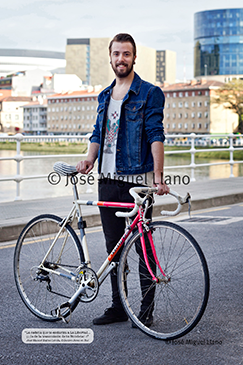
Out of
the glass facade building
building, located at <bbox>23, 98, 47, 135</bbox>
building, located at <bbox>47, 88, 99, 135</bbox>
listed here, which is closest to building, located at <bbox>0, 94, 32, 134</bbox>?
building, located at <bbox>23, 98, 47, 135</bbox>

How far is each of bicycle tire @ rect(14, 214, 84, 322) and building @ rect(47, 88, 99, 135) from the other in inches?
5414

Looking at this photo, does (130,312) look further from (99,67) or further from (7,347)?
(99,67)

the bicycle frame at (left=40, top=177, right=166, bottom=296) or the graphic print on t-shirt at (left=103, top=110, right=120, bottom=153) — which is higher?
the graphic print on t-shirt at (left=103, top=110, right=120, bottom=153)

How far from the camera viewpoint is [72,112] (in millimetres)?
147000

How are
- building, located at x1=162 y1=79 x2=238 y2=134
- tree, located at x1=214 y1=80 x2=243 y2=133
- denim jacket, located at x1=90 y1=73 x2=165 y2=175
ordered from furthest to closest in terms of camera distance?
1. building, located at x1=162 y1=79 x2=238 y2=134
2. tree, located at x1=214 y1=80 x2=243 y2=133
3. denim jacket, located at x1=90 y1=73 x2=165 y2=175

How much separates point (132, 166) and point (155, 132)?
0.27 meters

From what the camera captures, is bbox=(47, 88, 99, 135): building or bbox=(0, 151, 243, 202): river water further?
bbox=(47, 88, 99, 135): building

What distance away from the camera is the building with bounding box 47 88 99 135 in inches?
5625

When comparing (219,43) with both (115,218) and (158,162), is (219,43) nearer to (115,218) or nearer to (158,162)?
(115,218)

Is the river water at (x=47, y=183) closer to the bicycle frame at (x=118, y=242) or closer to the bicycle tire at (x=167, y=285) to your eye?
the bicycle frame at (x=118, y=242)

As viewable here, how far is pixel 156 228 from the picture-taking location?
131 inches

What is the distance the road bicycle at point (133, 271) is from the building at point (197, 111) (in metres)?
111

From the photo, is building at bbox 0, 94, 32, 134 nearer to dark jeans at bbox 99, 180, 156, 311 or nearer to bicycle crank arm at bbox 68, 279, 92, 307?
dark jeans at bbox 99, 180, 156, 311

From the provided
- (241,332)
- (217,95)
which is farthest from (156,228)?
(217,95)
